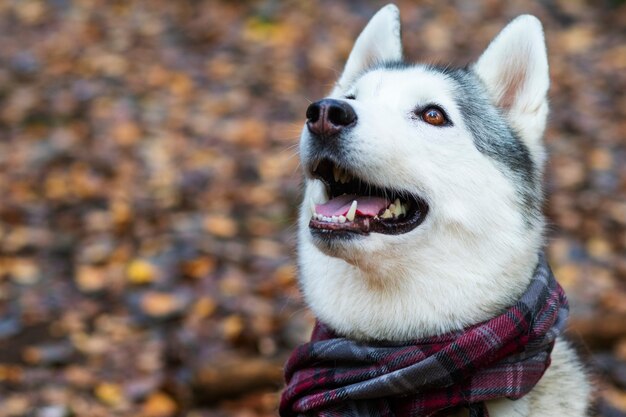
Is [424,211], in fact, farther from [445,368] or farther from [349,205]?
[445,368]

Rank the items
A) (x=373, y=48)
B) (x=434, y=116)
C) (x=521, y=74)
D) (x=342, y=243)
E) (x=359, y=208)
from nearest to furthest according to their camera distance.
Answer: (x=342, y=243), (x=359, y=208), (x=434, y=116), (x=521, y=74), (x=373, y=48)

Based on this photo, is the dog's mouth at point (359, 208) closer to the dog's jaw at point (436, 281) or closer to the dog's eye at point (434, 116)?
the dog's jaw at point (436, 281)

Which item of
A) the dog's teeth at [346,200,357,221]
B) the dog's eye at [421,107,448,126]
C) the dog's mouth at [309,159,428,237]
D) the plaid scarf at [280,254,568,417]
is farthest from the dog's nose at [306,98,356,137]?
the plaid scarf at [280,254,568,417]

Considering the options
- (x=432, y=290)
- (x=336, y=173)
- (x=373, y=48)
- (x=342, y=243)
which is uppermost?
(x=373, y=48)

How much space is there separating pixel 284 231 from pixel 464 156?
370cm

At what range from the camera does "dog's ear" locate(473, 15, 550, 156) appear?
2871mm

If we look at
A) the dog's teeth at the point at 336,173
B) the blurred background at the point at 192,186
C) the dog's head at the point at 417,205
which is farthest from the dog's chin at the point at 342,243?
the blurred background at the point at 192,186

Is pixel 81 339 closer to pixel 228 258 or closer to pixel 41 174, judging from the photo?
pixel 228 258

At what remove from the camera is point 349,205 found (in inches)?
103

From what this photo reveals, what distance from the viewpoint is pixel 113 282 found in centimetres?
555

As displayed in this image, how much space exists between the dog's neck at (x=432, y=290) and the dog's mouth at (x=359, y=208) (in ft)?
0.38

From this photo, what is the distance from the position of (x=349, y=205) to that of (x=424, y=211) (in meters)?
0.26

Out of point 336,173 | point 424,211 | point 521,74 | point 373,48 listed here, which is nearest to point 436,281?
point 424,211

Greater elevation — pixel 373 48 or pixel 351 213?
pixel 373 48
